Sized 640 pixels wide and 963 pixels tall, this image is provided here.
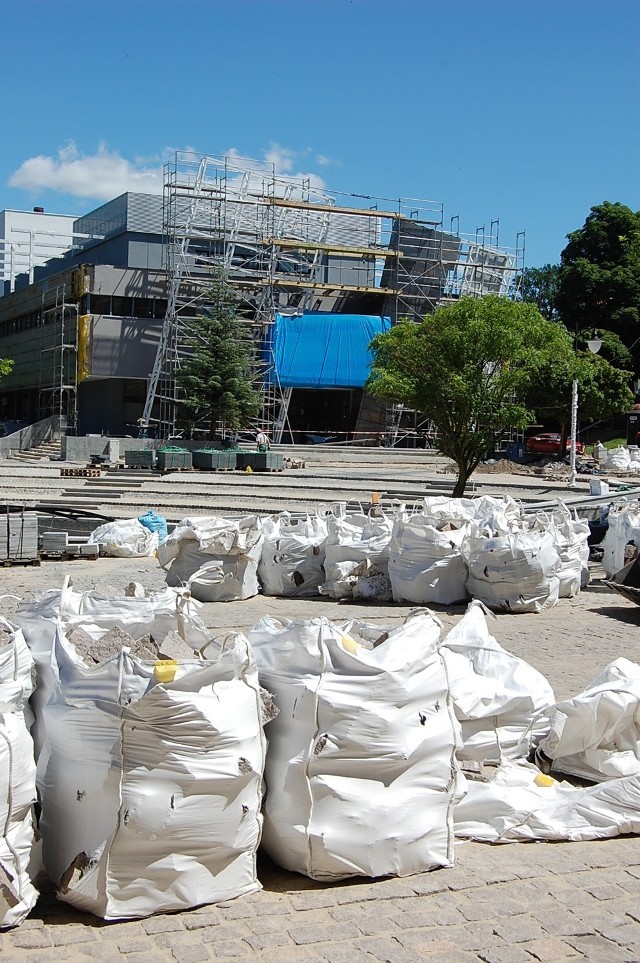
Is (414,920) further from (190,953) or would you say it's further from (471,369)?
(471,369)

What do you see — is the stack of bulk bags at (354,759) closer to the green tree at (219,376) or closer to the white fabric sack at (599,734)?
the white fabric sack at (599,734)

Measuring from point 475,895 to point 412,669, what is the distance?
0.99m

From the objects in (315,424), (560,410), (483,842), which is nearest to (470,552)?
(483,842)

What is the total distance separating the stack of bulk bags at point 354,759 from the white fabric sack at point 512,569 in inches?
267

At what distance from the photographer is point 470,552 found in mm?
11516

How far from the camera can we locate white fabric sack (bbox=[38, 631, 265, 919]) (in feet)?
13.3

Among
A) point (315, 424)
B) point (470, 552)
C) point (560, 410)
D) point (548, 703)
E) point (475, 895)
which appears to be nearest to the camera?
point (475, 895)

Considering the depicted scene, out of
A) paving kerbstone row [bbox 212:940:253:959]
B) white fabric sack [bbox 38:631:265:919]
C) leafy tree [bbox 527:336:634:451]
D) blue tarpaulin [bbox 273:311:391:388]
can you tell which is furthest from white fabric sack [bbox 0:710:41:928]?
blue tarpaulin [bbox 273:311:391:388]

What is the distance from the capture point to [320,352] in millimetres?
48219

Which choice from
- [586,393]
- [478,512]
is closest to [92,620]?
[478,512]

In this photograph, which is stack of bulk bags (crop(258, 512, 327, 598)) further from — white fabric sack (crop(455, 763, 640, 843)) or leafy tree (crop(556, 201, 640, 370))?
leafy tree (crop(556, 201, 640, 370))

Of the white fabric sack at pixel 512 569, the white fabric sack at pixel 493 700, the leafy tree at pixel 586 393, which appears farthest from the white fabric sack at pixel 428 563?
the leafy tree at pixel 586 393

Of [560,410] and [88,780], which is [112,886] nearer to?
[88,780]

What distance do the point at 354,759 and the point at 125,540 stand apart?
40.1 ft
